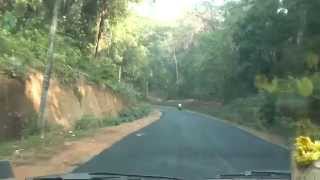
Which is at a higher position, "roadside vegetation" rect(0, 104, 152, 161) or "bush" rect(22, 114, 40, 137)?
"bush" rect(22, 114, 40, 137)

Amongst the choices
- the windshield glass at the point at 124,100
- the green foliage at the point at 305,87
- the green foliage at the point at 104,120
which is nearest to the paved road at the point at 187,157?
the windshield glass at the point at 124,100

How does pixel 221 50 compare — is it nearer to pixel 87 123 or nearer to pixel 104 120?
pixel 104 120

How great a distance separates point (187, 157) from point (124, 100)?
120 feet

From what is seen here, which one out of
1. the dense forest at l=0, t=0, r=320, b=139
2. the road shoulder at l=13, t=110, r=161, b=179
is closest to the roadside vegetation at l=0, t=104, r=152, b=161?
the road shoulder at l=13, t=110, r=161, b=179

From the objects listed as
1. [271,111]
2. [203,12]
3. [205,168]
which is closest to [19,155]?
[205,168]

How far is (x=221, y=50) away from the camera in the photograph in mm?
68188

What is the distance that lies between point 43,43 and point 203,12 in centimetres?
6399

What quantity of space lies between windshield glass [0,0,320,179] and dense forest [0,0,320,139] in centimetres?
6

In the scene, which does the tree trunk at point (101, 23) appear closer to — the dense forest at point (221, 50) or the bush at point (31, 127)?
the dense forest at point (221, 50)

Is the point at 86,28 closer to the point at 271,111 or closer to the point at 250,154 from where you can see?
the point at 271,111

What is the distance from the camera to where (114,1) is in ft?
145

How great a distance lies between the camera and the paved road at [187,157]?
54.7ft

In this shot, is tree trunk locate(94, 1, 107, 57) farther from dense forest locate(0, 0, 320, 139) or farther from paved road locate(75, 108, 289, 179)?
paved road locate(75, 108, 289, 179)

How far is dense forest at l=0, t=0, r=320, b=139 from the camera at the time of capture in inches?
327
